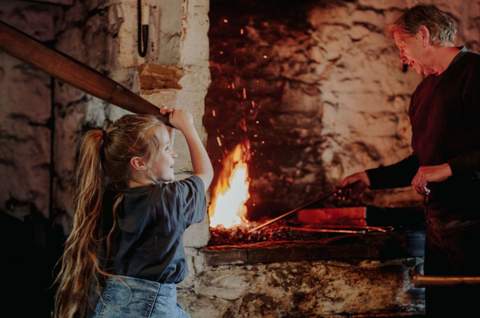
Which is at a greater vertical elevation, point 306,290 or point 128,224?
point 128,224

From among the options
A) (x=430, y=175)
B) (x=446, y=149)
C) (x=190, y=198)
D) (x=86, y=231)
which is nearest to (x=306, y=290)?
(x=430, y=175)

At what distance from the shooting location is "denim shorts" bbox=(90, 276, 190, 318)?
8.33 ft

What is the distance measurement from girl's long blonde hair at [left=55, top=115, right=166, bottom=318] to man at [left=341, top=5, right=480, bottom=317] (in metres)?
1.71

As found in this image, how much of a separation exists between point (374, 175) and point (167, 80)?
1.60 metres

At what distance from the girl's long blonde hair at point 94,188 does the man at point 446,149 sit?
1.71 metres

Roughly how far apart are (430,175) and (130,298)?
183cm

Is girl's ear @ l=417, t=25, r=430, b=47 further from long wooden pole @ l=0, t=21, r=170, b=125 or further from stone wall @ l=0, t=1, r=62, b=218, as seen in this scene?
stone wall @ l=0, t=1, r=62, b=218

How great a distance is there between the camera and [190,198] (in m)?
2.66

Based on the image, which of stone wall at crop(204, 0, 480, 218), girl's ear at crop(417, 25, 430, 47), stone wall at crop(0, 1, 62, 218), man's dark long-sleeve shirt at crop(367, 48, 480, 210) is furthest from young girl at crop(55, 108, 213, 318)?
stone wall at crop(0, 1, 62, 218)

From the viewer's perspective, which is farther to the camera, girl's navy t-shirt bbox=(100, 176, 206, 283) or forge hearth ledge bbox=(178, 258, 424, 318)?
forge hearth ledge bbox=(178, 258, 424, 318)

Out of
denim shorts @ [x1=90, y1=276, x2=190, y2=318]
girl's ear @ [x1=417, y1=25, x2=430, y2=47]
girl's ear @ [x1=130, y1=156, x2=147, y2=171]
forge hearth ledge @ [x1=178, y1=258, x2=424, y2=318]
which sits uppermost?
girl's ear @ [x1=417, y1=25, x2=430, y2=47]

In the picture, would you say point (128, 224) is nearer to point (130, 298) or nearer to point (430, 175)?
point (130, 298)

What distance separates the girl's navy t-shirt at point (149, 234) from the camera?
254cm

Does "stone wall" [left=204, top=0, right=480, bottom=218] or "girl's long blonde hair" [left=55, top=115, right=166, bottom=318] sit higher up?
"stone wall" [left=204, top=0, right=480, bottom=218]
